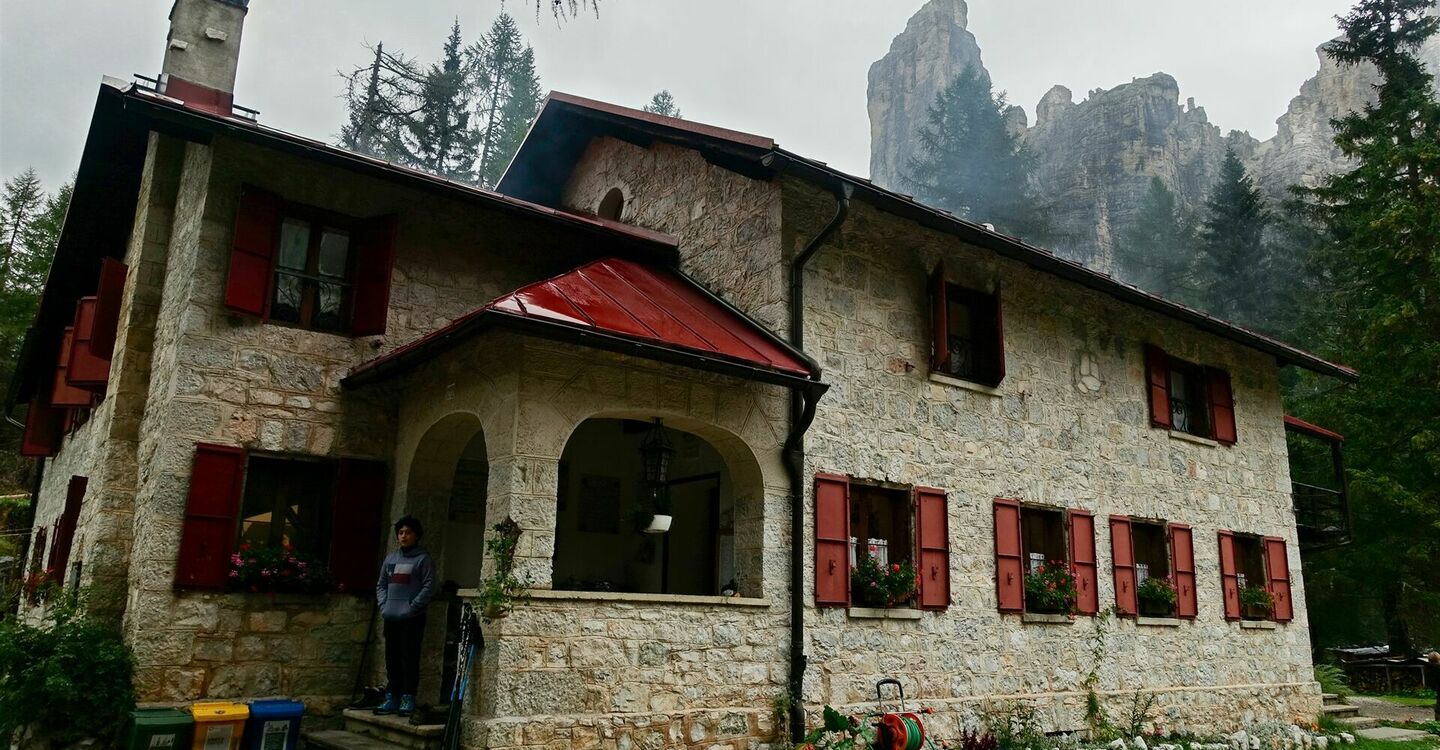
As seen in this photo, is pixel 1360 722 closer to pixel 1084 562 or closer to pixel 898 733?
pixel 1084 562

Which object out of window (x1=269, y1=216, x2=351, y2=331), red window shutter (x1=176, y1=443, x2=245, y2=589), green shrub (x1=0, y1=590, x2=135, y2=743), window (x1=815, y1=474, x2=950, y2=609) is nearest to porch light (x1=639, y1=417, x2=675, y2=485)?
window (x1=815, y1=474, x2=950, y2=609)

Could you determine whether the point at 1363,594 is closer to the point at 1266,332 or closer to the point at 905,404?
the point at 1266,332

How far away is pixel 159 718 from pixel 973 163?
42.0m

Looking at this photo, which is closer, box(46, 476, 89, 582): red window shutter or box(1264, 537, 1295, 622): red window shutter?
box(46, 476, 89, 582): red window shutter

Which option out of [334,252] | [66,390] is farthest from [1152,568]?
[66,390]

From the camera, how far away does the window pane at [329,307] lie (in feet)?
28.1

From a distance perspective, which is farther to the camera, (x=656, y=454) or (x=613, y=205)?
(x=613, y=205)

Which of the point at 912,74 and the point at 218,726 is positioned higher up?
the point at 912,74

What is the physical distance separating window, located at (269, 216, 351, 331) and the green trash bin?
3175 mm

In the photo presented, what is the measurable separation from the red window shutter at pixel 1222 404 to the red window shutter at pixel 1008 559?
14.4 ft

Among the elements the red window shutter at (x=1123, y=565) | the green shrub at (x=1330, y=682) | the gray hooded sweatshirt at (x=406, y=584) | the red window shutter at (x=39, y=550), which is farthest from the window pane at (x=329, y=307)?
the green shrub at (x=1330, y=682)

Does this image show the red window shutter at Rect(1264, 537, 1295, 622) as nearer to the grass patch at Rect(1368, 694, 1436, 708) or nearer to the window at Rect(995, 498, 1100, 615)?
the window at Rect(995, 498, 1100, 615)

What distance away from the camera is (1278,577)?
12875mm

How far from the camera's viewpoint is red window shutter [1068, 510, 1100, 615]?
10.3 meters
